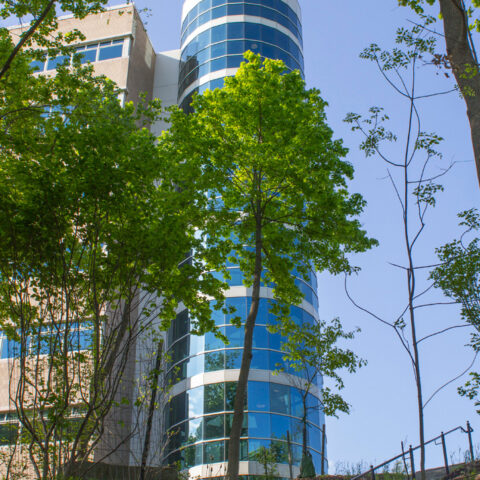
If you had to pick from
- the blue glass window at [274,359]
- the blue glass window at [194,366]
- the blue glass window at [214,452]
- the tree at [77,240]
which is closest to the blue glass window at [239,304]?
the blue glass window at [274,359]

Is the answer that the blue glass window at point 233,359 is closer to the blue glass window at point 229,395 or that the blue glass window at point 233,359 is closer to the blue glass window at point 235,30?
the blue glass window at point 229,395

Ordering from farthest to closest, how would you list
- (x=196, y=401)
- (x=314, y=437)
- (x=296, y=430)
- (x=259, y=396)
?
1. (x=314, y=437)
2. (x=196, y=401)
3. (x=259, y=396)
4. (x=296, y=430)

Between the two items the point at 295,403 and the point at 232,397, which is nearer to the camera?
the point at 232,397

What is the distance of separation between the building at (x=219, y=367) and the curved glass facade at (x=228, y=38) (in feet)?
0.20

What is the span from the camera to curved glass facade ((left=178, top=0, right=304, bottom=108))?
29.5 metres

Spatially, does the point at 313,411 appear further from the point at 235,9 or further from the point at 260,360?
the point at 235,9

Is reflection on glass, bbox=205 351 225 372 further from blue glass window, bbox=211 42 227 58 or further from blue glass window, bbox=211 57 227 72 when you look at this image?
blue glass window, bbox=211 42 227 58

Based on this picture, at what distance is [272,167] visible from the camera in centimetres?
1366

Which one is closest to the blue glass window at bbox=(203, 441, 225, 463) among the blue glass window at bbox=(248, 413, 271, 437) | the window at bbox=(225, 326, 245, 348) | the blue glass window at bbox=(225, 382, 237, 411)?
the blue glass window at bbox=(248, 413, 271, 437)

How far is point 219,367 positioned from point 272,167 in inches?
450

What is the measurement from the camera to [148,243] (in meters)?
9.94

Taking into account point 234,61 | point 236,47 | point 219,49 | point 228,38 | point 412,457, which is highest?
point 228,38

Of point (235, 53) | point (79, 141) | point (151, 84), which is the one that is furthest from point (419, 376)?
point (151, 84)

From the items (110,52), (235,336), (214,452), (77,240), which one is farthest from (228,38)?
(77,240)
